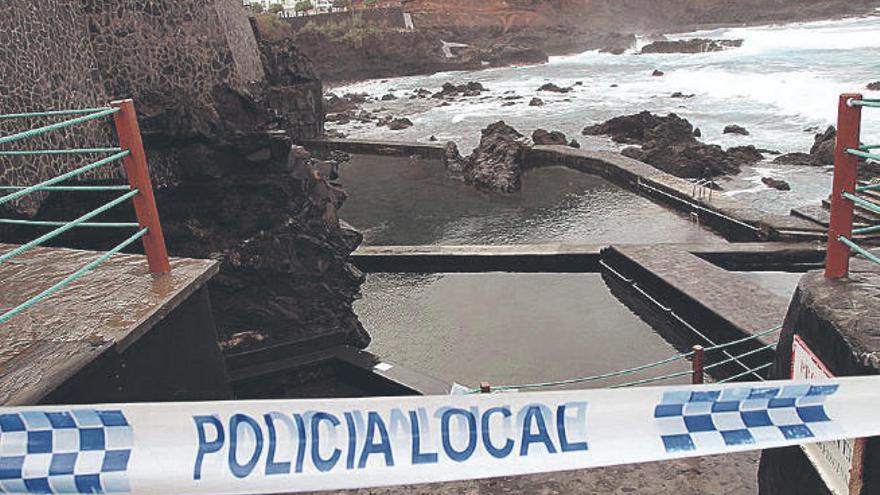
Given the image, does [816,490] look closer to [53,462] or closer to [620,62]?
[53,462]

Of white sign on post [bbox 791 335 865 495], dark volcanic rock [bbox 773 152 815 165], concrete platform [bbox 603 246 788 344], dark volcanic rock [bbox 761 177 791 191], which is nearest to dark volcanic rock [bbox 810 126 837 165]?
dark volcanic rock [bbox 773 152 815 165]

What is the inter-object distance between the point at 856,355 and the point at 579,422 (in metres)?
1.08

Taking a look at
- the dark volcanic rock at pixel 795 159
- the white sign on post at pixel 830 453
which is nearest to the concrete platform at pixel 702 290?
the white sign on post at pixel 830 453

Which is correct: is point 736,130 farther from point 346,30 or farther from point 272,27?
point 346,30

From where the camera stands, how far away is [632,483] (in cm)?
397

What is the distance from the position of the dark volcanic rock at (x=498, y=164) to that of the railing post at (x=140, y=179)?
11.1 meters

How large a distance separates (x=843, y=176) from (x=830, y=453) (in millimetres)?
1074

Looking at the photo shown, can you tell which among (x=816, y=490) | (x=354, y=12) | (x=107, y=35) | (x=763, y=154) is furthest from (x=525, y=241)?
(x=354, y=12)

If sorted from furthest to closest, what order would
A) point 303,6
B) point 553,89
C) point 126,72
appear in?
point 303,6 → point 553,89 → point 126,72

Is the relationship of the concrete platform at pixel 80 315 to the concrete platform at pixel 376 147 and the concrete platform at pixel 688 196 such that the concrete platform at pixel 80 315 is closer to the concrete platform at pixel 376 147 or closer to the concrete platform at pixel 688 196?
the concrete platform at pixel 688 196

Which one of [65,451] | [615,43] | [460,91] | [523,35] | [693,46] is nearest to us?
[65,451]

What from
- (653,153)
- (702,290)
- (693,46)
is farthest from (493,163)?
(693,46)

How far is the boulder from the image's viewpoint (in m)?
54.3

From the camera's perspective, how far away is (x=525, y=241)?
10633mm
